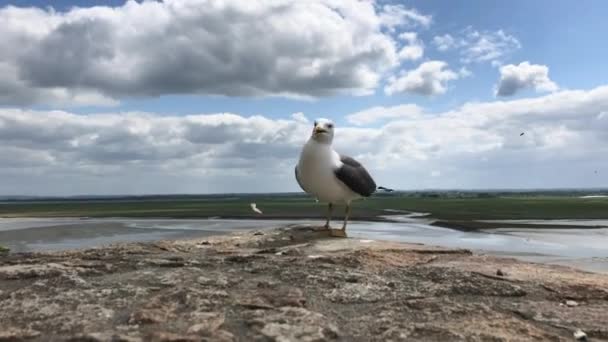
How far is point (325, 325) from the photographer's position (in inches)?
158

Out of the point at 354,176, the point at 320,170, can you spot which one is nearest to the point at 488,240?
the point at 354,176

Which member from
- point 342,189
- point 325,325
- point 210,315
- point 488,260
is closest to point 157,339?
point 210,315

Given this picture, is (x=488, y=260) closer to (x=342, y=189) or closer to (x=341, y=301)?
(x=341, y=301)

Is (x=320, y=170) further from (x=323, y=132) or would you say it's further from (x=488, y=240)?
(x=488, y=240)

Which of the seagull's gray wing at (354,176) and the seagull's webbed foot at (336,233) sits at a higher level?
the seagull's gray wing at (354,176)

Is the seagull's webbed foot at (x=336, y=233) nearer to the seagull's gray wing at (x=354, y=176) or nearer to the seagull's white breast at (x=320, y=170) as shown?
the seagull's white breast at (x=320, y=170)

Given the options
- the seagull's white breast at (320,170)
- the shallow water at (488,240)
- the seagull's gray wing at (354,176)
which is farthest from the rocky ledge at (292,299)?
the shallow water at (488,240)

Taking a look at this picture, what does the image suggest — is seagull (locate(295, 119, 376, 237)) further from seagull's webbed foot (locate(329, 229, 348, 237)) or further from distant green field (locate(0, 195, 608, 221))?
distant green field (locate(0, 195, 608, 221))

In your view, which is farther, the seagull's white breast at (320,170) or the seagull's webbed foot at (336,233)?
the seagull's white breast at (320,170)

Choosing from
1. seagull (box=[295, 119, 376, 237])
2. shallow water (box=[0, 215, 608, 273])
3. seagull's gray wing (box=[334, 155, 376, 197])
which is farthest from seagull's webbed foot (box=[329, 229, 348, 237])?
shallow water (box=[0, 215, 608, 273])

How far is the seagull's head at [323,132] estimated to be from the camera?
9.34 meters

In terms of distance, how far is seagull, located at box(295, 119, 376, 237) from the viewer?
932cm

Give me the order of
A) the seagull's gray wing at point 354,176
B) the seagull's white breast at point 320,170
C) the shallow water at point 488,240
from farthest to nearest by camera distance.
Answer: the shallow water at point 488,240, the seagull's gray wing at point 354,176, the seagull's white breast at point 320,170

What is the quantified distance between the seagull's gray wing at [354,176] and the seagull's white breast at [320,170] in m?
0.08
